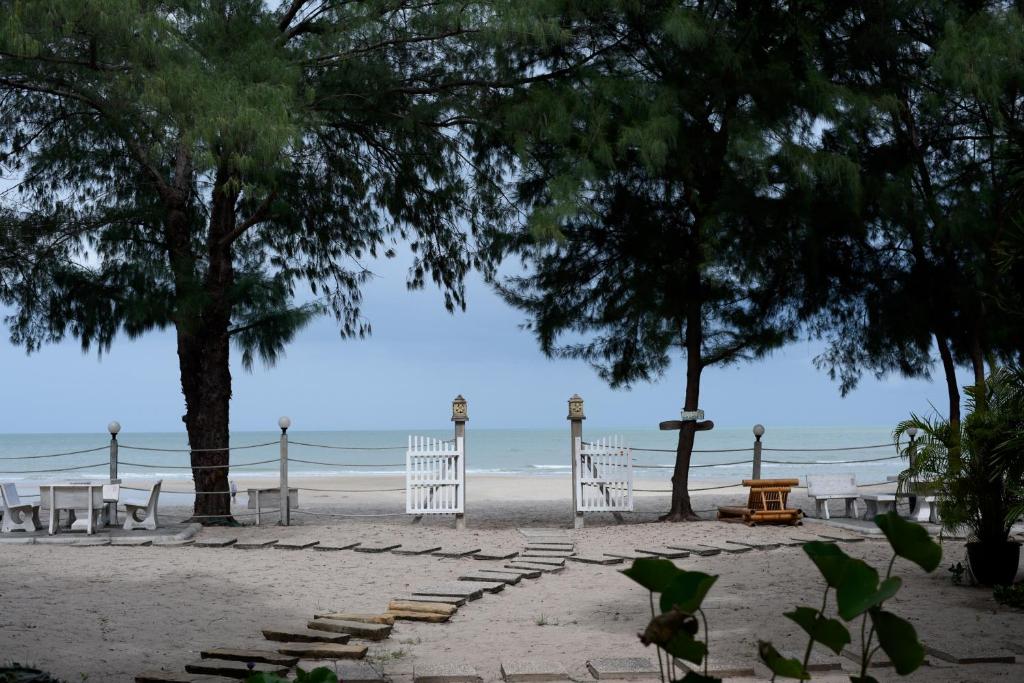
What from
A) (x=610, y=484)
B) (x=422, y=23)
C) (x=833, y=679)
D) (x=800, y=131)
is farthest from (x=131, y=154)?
(x=833, y=679)

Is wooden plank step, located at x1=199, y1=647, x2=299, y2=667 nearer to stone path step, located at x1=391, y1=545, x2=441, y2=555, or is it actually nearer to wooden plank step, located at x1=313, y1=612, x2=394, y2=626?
wooden plank step, located at x1=313, y1=612, x2=394, y2=626

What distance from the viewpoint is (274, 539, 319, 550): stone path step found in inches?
401

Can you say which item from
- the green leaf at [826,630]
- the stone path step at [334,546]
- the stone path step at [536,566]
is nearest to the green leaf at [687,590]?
the green leaf at [826,630]

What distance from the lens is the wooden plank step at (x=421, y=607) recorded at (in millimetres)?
6535

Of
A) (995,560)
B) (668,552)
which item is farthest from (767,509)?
(995,560)

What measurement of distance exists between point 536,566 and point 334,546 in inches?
98.1

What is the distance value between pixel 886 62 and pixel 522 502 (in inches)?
359

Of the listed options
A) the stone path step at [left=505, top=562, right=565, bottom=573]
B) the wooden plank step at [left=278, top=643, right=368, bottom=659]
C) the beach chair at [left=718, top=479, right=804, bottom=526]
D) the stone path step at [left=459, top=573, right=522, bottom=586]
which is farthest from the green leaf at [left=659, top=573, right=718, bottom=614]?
the beach chair at [left=718, top=479, right=804, bottom=526]

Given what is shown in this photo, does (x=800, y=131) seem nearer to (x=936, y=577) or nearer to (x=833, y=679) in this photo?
(x=936, y=577)

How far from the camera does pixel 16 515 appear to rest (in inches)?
447

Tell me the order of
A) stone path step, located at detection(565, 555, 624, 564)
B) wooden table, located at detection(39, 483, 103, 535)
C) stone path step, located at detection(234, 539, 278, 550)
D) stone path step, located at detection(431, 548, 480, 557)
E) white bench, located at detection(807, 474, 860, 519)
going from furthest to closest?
white bench, located at detection(807, 474, 860, 519) → wooden table, located at detection(39, 483, 103, 535) → stone path step, located at detection(234, 539, 278, 550) → stone path step, located at detection(431, 548, 480, 557) → stone path step, located at detection(565, 555, 624, 564)

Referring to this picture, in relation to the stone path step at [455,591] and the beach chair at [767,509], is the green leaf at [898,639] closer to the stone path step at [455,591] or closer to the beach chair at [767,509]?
the stone path step at [455,591]

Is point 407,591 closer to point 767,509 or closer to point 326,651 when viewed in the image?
point 326,651

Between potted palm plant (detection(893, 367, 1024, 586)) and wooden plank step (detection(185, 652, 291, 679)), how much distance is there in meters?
5.03
